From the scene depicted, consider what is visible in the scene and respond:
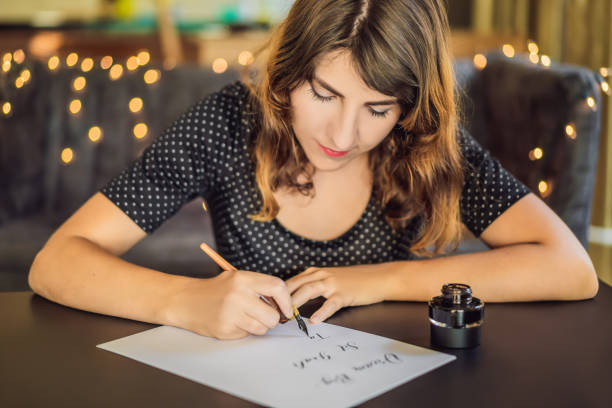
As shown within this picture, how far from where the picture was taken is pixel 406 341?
814 millimetres

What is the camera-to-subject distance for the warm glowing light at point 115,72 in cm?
240

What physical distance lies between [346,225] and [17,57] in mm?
1633

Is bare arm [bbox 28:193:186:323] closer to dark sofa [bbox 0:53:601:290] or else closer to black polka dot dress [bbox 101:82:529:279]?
black polka dot dress [bbox 101:82:529:279]

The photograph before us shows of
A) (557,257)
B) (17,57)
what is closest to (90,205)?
(557,257)

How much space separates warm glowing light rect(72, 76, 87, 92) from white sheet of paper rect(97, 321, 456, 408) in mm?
1728

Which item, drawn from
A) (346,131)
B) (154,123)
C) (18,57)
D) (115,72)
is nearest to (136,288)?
(346,131)

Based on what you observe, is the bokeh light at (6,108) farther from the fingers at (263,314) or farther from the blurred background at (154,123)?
the fingers at (263,314)

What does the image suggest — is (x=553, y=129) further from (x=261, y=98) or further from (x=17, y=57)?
(x=17, y=57)

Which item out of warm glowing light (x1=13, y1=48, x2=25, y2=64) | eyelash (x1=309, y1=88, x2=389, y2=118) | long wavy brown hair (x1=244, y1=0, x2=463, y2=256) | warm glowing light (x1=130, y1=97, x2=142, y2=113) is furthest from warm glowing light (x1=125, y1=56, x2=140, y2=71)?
eyelash (x1=309, y1=88, x2=389, y2=118)

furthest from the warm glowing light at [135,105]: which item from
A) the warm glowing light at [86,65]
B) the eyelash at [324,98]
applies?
the eyelash at [324,98]

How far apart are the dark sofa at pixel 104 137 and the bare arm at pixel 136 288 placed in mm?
972

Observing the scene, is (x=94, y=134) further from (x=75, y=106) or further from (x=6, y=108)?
(x=6, y=108)

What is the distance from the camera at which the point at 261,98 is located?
3.88 feet

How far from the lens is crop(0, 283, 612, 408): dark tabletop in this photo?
0.65 metres
